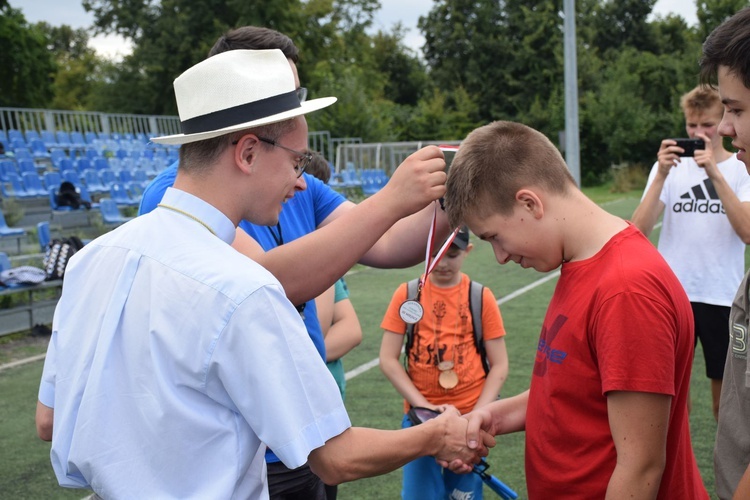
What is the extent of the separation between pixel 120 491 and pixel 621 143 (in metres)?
37.0

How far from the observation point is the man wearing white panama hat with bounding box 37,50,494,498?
1.66 meters

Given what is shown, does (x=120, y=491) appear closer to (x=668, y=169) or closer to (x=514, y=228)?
(x=514, y=228)

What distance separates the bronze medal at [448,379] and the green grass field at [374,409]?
126 centimetres

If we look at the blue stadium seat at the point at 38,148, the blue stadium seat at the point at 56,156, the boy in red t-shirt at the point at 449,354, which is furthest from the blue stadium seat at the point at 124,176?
the boy in red t-shirt at the point at 449,354

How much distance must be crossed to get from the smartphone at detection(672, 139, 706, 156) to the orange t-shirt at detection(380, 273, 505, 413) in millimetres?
1939

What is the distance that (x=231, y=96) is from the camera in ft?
6.26

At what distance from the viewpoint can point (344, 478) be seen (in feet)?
6.04

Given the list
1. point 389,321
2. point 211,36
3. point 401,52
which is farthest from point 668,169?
point 401,52

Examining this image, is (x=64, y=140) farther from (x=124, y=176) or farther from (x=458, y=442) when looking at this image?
(x=458, y=442)

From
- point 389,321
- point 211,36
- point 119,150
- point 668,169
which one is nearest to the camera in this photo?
point 389,321

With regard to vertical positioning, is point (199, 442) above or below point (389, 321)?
above

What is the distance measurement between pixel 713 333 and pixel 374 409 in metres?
2.72

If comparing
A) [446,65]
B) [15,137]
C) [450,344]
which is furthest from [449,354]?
[446,65]

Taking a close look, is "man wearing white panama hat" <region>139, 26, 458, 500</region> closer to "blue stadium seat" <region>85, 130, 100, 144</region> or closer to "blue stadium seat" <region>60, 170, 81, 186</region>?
"blue stadium seat" <region>60, 170, 81, 186</region>
